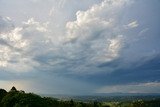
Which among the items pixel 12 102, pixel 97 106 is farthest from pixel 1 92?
pixel 97 106

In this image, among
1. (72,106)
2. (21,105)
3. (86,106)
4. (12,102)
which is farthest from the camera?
(86,106)

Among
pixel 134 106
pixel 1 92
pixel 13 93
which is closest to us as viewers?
pixel 13 93

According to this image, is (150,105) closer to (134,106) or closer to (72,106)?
(134,106)

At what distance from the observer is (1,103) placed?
294 feet

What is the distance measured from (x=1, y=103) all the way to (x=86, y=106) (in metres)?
52.7

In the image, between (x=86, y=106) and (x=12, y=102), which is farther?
(x=86, y=106)

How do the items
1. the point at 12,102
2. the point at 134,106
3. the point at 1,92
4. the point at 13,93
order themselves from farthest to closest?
the point at 134,106, the point at 1,92, the point at 13,93, the point at 12,102

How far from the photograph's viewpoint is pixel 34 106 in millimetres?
80500

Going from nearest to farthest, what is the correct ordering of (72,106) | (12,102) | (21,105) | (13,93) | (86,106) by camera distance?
(21,105) → (12,102) → (13,93) → (72,106) → (86,106)

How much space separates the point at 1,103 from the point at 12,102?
5905 millimetres

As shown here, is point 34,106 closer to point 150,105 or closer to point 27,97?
point 27,97

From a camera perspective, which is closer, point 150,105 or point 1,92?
point 1,92

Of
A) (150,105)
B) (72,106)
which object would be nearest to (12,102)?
(72,106)

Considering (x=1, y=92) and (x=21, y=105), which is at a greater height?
(x=1, y=92)
